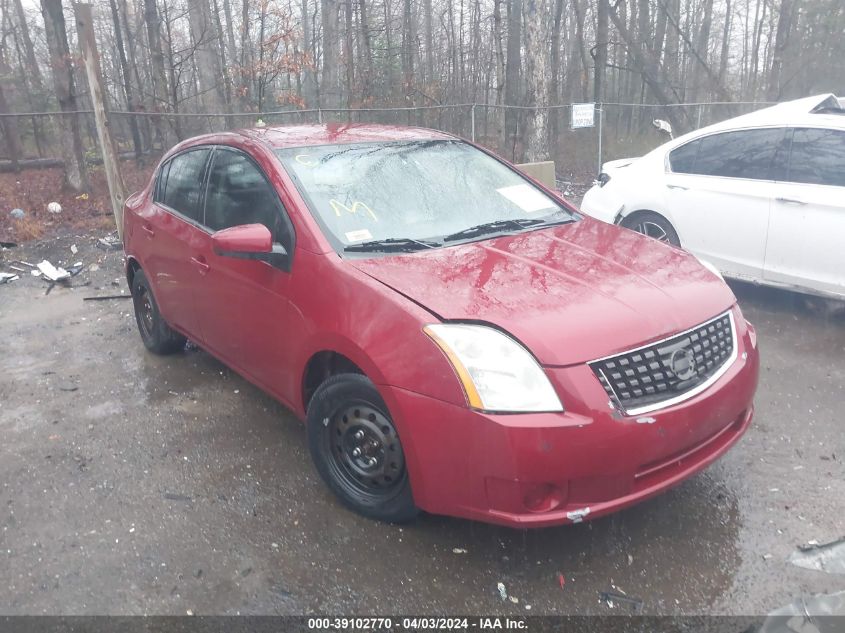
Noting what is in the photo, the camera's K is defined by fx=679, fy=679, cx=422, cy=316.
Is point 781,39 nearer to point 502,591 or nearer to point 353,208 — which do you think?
point 353,208

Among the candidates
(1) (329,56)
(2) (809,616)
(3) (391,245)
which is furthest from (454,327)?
(1) (329,56)

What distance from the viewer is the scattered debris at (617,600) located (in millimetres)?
2607

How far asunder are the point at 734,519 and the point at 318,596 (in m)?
1.88

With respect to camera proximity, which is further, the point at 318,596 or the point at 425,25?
the point at 425,25

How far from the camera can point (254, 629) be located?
2555 millimetres

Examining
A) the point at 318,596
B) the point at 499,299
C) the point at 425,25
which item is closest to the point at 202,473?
the point at 318,596

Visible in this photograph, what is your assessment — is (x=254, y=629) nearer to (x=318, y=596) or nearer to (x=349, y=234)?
(x=318, y=596)

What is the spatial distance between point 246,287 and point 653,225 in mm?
4104

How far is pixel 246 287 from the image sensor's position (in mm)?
3670

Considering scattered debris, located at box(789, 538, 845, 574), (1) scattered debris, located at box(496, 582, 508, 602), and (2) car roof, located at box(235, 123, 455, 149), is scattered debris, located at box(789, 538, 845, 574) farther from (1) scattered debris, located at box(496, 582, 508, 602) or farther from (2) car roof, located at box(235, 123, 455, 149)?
(2) car roof, located at box(235, 123, 455, 149)

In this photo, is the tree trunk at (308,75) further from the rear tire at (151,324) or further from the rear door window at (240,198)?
the rear door window at (240,198)

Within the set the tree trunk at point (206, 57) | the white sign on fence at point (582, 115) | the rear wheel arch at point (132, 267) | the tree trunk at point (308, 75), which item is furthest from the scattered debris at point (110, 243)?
the tree trunk at point (308, 75)

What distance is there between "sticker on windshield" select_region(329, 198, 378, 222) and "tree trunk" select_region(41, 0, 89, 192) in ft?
30.3

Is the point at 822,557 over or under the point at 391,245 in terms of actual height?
under
